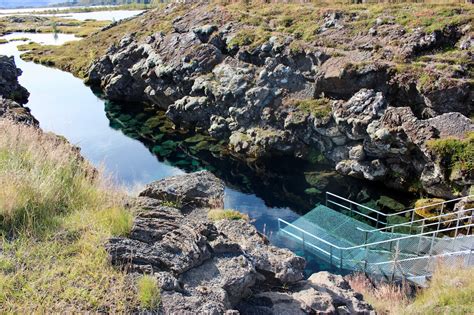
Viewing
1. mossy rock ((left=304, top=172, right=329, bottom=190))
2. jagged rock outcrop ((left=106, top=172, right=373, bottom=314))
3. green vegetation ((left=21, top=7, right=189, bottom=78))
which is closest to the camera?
jagged rock outcrop ((left=106, top=172, right=373, bottom=314))

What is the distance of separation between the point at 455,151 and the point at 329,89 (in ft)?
48.7

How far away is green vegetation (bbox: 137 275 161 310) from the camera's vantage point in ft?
24.7

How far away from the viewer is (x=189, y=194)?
1712 centimetres

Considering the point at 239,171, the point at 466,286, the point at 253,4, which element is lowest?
the point at 239,171

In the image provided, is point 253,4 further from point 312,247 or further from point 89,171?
point 89,171

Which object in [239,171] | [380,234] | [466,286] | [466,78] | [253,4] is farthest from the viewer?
[253,4]

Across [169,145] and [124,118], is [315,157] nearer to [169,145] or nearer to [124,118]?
[169,145]

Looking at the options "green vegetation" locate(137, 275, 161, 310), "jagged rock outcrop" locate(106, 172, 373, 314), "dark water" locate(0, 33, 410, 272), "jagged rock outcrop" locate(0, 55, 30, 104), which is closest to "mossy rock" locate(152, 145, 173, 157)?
"dark water" locate(0, 33, 410, 272)

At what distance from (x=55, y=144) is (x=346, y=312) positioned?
11320 millimetres

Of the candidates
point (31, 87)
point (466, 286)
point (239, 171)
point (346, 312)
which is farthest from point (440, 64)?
point (31, 87)

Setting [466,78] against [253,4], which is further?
[253,4]

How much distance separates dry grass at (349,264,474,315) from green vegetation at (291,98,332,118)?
70.6 feet

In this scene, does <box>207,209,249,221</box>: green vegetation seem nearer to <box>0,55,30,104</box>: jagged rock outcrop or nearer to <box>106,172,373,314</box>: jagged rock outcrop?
<box>106,172,373,314</box>: jagged rock outcrop

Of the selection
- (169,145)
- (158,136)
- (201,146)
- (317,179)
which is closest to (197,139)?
(201,146)
